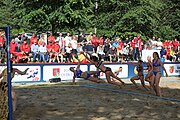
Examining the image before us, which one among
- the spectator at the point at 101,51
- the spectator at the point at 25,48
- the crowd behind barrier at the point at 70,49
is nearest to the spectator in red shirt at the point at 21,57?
the crowd behind barrier at the point at 70,49

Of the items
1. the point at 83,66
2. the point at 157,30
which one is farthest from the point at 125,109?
the point at 157,30

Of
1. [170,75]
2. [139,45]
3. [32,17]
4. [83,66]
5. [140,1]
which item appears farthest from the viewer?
[140,1]

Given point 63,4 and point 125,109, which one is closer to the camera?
point 125,109

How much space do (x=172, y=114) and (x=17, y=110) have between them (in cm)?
426

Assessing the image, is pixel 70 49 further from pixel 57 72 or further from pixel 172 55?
pixel 172 55

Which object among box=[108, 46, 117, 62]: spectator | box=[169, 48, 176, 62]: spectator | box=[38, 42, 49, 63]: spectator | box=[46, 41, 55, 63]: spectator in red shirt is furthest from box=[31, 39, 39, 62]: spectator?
box=[169, 48, 176, 62]: spectator

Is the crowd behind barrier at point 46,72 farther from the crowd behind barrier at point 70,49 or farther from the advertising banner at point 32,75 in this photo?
the crowd behind barrier at point 70,49

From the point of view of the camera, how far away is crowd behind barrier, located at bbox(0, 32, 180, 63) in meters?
19.0

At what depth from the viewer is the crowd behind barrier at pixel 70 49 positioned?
19016mm

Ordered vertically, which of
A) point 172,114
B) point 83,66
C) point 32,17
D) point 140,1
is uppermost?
point 140,1

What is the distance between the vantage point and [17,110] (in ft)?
31.4

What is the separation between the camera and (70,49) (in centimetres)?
2014

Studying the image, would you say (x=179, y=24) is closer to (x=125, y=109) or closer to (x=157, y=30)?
(x=157, y=30)

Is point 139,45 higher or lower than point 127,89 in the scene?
higher
